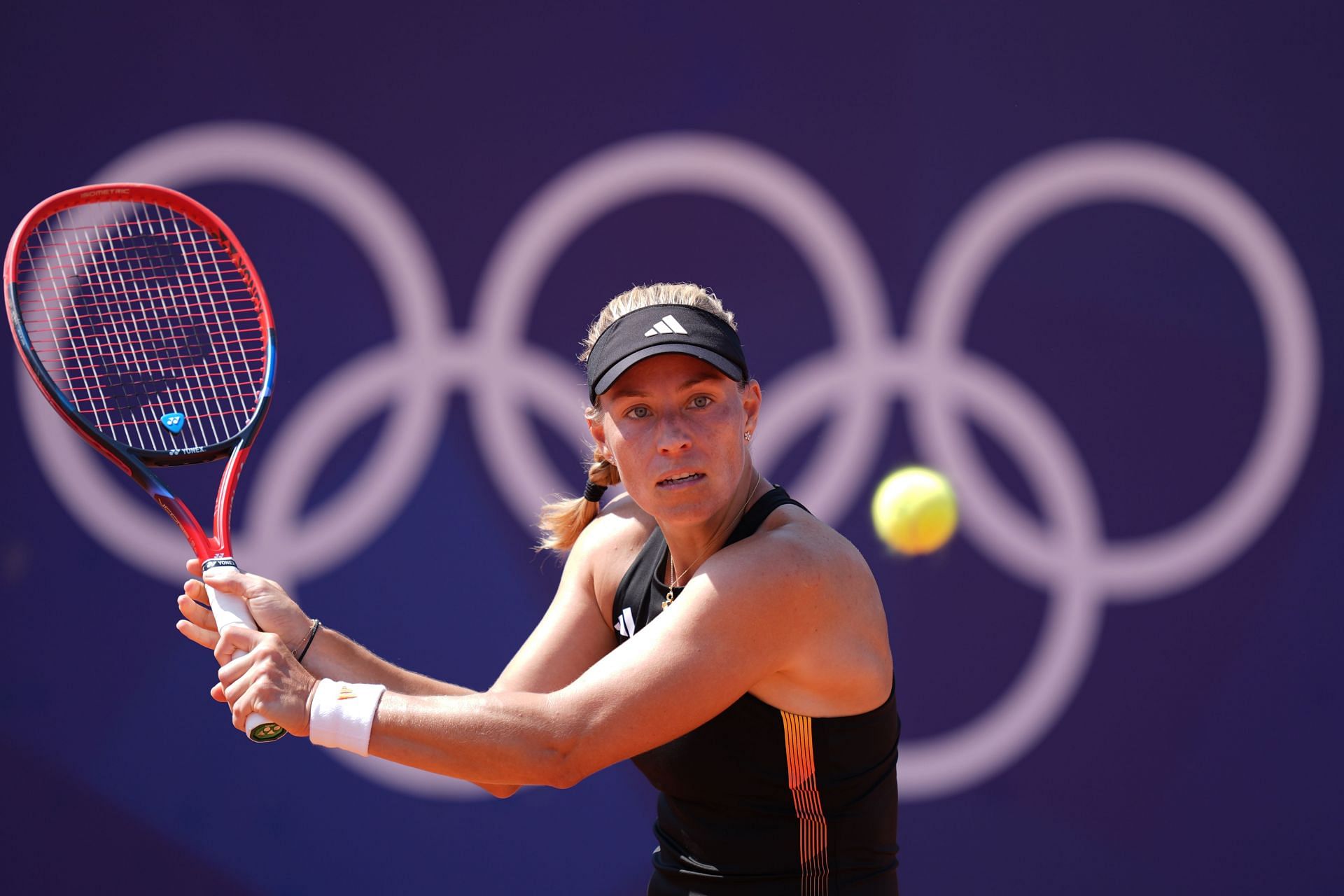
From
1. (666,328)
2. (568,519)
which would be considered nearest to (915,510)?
(568,519)

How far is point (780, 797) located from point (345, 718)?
0.81 meters

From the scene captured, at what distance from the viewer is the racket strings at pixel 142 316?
12.1 ft

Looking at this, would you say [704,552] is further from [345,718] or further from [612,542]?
[345,718]

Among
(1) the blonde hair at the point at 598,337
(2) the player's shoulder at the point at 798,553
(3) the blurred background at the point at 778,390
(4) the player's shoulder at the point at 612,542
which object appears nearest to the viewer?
(2) the player's shoulder at the point at 798,553

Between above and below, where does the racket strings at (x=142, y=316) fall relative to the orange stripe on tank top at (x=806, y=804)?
above

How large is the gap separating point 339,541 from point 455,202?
1.23 metres

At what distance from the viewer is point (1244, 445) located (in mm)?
4453

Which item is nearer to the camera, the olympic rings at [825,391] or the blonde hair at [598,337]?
the blonde hair at [598,337]

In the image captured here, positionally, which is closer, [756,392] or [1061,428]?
[756,392]

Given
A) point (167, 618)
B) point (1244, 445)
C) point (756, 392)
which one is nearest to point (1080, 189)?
point (1244, 445)

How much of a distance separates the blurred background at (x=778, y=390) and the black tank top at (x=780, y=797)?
2.01 meters

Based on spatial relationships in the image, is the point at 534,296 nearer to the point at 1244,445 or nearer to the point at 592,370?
the point at 592,370

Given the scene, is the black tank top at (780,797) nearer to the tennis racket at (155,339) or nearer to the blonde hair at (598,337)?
the blonde hair at (598,337)

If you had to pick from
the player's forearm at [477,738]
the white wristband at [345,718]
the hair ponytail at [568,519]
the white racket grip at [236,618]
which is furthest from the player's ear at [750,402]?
the white racket grip at [236,618]
